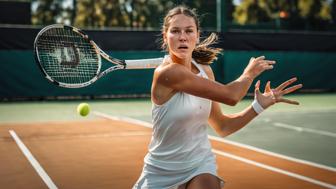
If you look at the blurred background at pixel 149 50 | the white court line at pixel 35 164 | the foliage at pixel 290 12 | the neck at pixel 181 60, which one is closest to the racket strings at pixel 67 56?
the white court line at pixel 35 164

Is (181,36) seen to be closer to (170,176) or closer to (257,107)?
(257,107)

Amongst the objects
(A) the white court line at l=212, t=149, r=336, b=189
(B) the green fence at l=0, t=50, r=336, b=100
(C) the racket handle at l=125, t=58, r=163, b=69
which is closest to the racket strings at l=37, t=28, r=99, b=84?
(C) the racket handle at l=125, t=58, r=163, b=69

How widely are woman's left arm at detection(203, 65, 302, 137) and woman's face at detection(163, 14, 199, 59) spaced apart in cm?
39

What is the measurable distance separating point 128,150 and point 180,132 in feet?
12.7

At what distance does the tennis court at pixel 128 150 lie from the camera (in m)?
4.92

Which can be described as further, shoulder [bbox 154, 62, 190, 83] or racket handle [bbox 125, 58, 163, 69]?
racket handle [bbox 125, 58, 163, 69]

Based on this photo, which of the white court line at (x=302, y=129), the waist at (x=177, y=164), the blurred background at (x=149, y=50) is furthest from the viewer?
the blurred background at (x=149, y=50)

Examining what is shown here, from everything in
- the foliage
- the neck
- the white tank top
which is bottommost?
the foliage

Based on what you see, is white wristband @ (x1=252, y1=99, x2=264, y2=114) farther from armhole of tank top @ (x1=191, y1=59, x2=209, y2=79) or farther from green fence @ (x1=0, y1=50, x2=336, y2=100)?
green fence @ (x1=0, y1=50, x2=336, y2=100)

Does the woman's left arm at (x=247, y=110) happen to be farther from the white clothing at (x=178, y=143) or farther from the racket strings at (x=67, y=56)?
the racket strings at (x=67, y=56)

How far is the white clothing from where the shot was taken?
2.69 metres

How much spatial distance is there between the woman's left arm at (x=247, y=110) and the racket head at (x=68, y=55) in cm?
142

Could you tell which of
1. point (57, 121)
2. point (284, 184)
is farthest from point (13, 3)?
point (284, 184)

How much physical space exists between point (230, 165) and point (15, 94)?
31.1 feet
